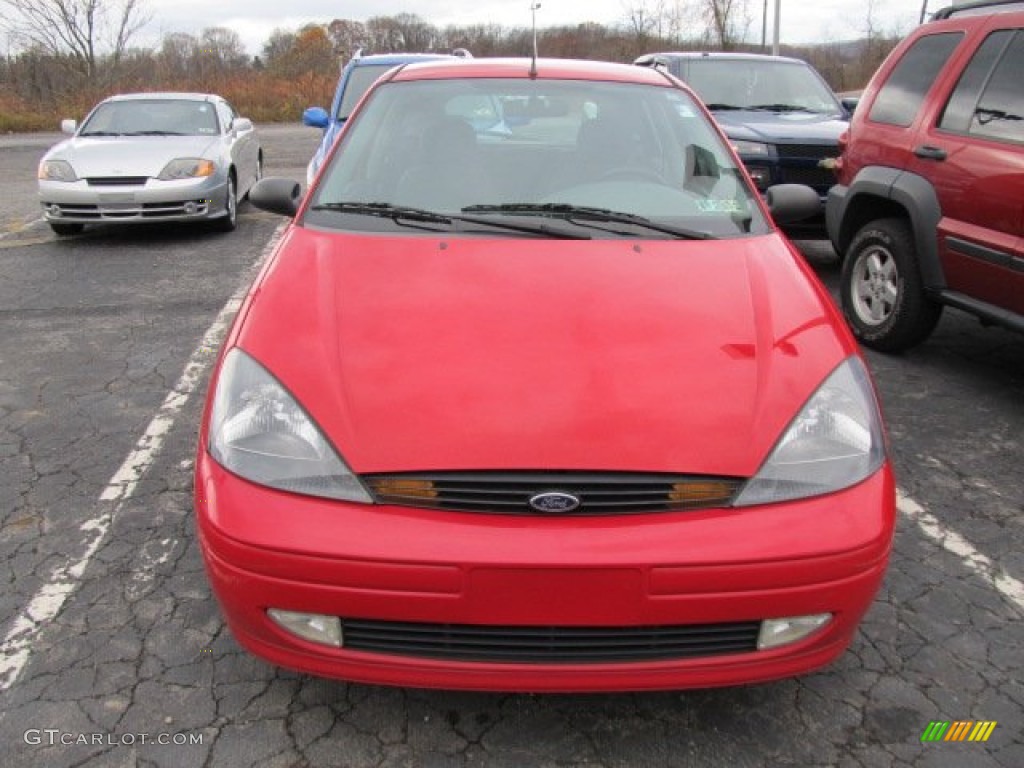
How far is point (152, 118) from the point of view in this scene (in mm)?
8984

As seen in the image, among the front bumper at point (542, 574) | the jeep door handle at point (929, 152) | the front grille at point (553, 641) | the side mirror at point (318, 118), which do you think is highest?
the side mirror at point (318, 118)

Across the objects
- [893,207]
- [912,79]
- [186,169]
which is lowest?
[893,207]

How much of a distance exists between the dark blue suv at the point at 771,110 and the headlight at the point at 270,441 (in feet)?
17.8

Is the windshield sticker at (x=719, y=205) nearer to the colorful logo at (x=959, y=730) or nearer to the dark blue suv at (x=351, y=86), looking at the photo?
the colorful logo at (x=959, y=730)

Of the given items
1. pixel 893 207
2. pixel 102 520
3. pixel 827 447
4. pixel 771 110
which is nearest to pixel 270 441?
pixel 827 447

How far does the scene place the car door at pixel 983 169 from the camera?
154 inches

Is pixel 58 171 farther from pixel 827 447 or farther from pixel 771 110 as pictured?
pixel 827 447

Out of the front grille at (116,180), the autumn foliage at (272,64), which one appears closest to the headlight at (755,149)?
the front grille at (116,180)

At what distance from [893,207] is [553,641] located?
3.96 metres

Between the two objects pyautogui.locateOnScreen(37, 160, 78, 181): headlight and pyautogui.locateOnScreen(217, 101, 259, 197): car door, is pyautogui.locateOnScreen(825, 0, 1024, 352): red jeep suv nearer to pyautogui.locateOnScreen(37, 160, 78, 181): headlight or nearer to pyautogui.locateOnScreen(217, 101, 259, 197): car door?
pyautogui.locateOnScreen(217, 101, 259, 197): car door

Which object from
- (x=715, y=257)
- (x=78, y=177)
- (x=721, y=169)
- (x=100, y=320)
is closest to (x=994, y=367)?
(x=721, y=169)

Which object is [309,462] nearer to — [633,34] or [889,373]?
[889,373]

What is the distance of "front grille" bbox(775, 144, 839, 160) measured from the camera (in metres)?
6.78

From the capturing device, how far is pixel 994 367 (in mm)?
4801
